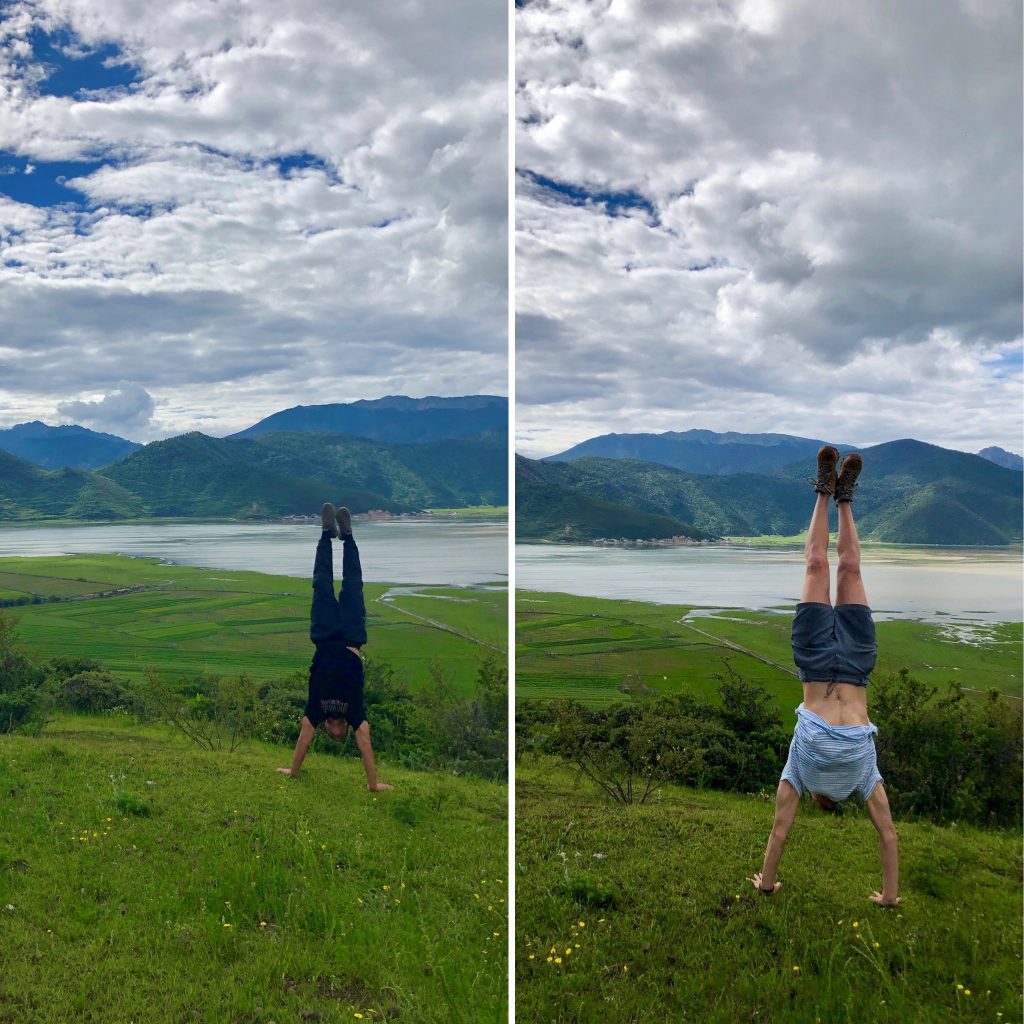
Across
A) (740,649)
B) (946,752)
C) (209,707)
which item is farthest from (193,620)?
(946,752)

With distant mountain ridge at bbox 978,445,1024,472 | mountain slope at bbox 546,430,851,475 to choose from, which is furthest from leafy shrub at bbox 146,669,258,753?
distant mountain ridge at bbox 978,445,1024,472

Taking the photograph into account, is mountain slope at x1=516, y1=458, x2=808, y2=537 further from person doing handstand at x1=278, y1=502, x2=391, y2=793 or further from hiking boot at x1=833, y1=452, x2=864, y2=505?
person doing handstand at x1=278, y1=502, x2=391, y2=793

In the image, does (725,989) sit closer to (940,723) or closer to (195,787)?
(940,723)

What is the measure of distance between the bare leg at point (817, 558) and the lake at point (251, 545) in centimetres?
158

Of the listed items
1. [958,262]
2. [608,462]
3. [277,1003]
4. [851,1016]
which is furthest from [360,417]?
[851,1016]

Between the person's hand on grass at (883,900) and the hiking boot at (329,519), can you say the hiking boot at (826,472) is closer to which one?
the person's hand on grass at (883,900)

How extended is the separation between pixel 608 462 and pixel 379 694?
136 cm

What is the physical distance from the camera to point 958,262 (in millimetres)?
2783

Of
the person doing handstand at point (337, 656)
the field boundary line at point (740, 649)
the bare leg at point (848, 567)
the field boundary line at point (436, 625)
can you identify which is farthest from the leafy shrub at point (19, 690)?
the bare leg at point (848, 567)

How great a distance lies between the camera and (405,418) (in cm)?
340

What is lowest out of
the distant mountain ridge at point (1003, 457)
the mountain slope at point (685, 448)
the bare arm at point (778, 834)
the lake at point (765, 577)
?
the bare arm at point (778, 834)

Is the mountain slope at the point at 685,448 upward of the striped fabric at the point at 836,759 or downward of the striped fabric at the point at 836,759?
upward

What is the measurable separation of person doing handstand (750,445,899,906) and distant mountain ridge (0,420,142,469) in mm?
2688

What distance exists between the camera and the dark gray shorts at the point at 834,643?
229 centimetres
